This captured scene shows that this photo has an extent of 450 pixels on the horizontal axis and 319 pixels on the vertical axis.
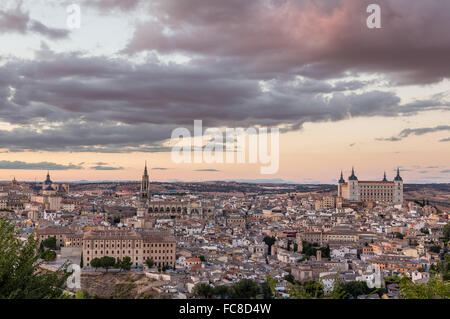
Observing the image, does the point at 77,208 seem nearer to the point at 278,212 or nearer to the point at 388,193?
the point at 278,212

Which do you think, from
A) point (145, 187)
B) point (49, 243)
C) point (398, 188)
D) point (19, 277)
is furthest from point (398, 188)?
point (19, 277)

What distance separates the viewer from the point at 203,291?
47.3ft

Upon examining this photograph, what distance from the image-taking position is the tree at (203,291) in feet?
47.0

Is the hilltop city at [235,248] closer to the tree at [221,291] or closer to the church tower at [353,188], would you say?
the tree at [221,291]

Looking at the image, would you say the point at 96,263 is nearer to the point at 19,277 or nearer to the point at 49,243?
the point at 49,243

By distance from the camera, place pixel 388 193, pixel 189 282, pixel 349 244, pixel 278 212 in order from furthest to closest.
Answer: pixel 388 193, pixel 278 212, pixel 349 244, pixel 189 282

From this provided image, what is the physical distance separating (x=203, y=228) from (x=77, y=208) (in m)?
17.6

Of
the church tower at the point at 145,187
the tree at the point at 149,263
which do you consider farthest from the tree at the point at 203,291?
the church tower at the point at 145,187

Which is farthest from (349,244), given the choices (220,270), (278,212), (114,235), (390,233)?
(278,212)

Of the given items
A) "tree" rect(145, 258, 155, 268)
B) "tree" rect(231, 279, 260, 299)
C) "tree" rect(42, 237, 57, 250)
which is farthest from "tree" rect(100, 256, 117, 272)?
"tree" rect(231, 279, 260, 299)

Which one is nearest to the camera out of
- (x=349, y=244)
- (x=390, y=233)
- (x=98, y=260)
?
(x=98, y=260)
